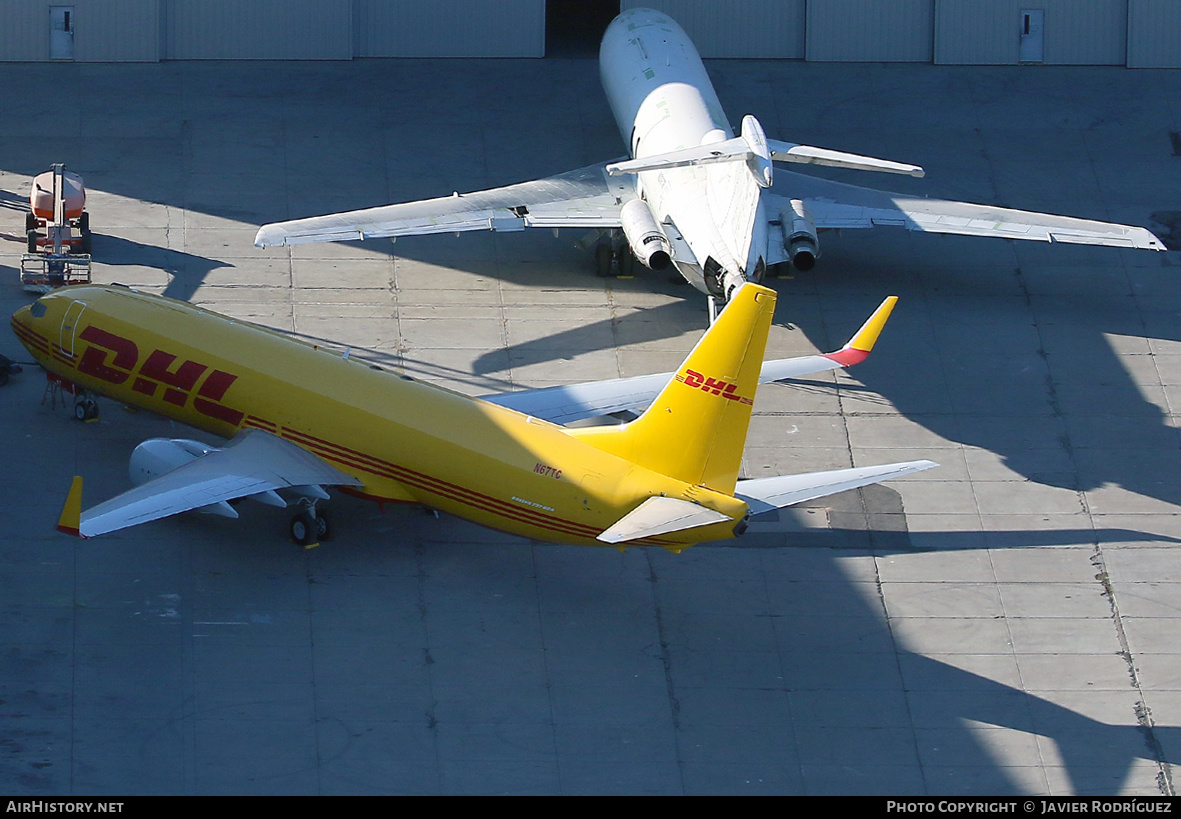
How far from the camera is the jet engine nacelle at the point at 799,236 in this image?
4491 cm

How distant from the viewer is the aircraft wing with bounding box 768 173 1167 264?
153 ft

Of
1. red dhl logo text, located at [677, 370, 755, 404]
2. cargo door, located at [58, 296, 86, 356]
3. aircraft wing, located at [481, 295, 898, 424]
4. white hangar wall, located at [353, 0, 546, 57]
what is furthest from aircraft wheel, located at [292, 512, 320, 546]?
white hangar wall, located at [353, 0, 546, 57]

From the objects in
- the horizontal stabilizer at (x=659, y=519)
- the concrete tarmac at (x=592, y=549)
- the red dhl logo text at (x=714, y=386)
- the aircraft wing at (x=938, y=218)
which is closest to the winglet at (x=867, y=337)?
the concrete tarmac at (x=592, y=549)

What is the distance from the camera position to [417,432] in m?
36.1

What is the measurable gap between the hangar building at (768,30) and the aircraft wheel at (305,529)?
81.5ft

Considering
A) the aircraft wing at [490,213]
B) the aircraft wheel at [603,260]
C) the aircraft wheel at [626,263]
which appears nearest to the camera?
the aircraft wing at [490,213]

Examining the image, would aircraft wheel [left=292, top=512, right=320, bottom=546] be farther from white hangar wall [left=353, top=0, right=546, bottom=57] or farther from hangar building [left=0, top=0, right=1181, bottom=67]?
white hangar wall [left=353, top=0, right=546, bottom=57]

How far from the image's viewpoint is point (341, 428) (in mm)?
36719

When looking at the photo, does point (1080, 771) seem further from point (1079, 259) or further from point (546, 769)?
point (1079, 259)

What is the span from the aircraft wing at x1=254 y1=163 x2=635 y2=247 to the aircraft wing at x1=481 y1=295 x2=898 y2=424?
7.03 meters

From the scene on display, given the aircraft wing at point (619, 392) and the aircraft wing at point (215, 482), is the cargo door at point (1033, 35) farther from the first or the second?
the aircraft wing at point (215, 482)

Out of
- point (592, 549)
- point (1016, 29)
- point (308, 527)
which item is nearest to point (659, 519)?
point (592, 549)

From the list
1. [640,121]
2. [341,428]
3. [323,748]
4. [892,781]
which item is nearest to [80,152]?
[640,121]
